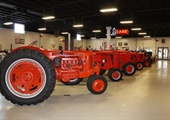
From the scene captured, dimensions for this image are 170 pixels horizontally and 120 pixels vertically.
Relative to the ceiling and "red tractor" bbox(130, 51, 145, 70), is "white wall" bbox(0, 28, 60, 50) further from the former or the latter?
"red tractor" bbox(130, 51, 145, 70)

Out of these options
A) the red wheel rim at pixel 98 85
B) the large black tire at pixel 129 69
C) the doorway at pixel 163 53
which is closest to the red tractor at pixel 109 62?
the large black tire at pixel 129 69

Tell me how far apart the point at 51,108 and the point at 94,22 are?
12.1 meters

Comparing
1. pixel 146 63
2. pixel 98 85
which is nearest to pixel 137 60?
pixel 146 63

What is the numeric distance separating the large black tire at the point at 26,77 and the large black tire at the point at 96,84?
128cm

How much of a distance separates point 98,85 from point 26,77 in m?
1.90

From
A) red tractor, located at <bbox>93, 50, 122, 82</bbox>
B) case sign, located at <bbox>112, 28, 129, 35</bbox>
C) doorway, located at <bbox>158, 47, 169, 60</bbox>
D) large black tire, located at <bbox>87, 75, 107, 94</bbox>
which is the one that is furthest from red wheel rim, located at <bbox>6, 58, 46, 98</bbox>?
doorway, located at <bbox>158, 47, 169, 60</bbox>

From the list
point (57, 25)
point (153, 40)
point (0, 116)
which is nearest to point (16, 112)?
point (0, 116)

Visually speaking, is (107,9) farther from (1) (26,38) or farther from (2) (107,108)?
(1) (26,38)

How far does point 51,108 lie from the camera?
11.7ft

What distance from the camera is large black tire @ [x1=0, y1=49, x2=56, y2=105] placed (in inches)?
144

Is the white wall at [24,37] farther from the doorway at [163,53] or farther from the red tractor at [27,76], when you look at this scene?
the doorway at [163,53]

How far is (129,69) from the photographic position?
340 inches

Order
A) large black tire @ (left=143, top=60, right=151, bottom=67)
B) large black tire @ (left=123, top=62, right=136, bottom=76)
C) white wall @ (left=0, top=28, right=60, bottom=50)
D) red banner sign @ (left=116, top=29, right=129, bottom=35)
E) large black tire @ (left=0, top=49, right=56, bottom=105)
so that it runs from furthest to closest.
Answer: white wall @ (left=0, top=28, right=60, bottom=50) < red banner sign @ (left=116, top=29, right=129, bottom=35) < large black tire @ (left=143, top=60, right=151, bottom=67) < large black tire @ (left=123, top=62, right=136, bottom=76) < large black tire @ (left=0, top=49, right=56, bottom=105)

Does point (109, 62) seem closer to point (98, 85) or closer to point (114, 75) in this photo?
point (114, 75)
